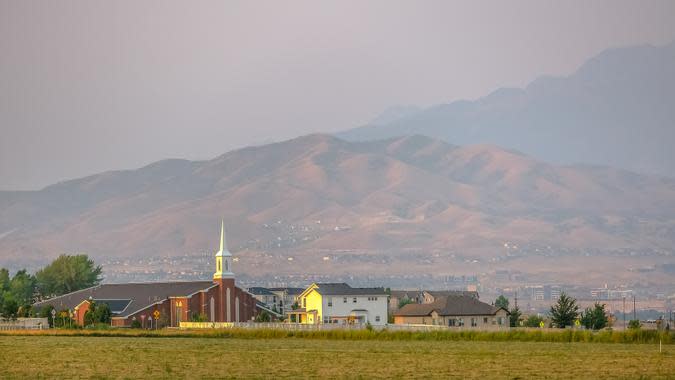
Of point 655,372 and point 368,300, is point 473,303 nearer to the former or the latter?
point 368,300

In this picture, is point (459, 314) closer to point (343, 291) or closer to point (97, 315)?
point (343, 291)

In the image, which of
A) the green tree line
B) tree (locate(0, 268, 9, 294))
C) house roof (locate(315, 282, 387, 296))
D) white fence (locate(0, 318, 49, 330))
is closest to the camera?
white fence (locate(0, 318, 49, 330))

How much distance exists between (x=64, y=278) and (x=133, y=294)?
98.9 feet

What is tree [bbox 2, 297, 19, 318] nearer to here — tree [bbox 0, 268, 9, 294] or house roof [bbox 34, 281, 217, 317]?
house roof [bbox 34, 281, 217, 317]

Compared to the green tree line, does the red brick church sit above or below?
below

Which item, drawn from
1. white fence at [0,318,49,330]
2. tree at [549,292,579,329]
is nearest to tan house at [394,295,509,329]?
tree at [549,292,579,329]

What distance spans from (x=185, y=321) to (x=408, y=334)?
198ft

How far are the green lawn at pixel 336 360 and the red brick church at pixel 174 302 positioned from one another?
67.9 metres

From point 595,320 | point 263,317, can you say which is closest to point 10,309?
point 263,317

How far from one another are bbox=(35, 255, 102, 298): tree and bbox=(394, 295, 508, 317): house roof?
199ft

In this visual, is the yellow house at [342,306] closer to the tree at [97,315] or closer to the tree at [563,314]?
the tree at [97,315]

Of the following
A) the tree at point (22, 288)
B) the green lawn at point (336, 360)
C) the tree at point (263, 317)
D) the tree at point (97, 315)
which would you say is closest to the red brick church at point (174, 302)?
the tree at point (263, 317)

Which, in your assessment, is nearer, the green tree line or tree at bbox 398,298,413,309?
the green tree line

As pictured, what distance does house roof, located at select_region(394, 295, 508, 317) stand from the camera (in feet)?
429
